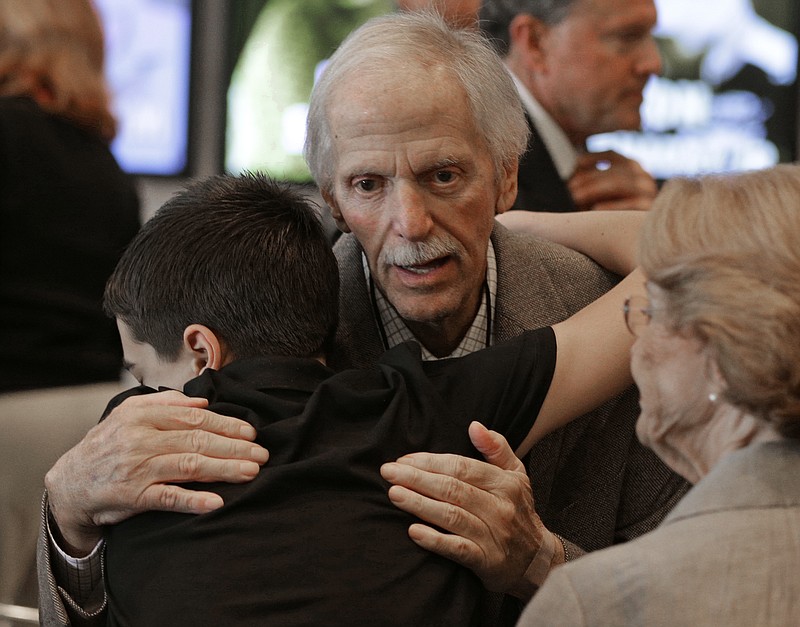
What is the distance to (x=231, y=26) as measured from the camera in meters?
5.10

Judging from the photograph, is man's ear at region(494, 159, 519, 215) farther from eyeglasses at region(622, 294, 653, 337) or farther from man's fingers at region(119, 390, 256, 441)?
man's fingers at region(119, 390, 256, 441)

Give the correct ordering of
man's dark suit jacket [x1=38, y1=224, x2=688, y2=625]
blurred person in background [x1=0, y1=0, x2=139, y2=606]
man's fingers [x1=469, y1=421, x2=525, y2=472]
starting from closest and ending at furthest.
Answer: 1. man's fingers [x1=469, y1=421, x2=525, y2=472]
2. man's dark suit jacket [x1=38, y1=224, x2=688, y2=625]
3. blurred person in background [x1=0, y1=0, x2=139, y2=606]

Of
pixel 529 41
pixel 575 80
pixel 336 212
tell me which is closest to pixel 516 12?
pixel 529 41

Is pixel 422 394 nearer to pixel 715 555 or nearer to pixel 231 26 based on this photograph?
pixel 715 555

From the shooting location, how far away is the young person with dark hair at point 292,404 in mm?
1376

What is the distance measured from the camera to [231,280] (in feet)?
5.25

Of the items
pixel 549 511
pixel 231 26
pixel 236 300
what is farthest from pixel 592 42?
pixel 231 26

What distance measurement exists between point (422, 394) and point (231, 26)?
12.8 feet

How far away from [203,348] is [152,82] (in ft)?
A: 12.4

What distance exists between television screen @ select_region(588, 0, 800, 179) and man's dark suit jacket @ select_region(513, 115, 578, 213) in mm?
2335

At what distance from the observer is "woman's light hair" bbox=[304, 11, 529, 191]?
1900mm

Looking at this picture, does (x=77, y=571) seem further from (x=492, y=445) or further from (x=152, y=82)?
(x=152, y=82)

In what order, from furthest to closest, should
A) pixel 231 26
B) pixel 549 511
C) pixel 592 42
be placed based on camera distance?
pixel 231 26, pixel 592 42, pixel 549 511

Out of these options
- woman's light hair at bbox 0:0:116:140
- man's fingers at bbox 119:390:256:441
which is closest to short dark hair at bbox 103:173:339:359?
man's fingers at bbox 119:390:256:441
